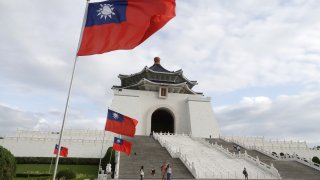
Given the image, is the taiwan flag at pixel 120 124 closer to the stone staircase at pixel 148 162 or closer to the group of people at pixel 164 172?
the group of people at pixel 164 172

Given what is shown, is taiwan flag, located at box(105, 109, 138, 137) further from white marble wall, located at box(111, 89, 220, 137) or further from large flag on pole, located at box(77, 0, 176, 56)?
white marble wall, located at box(111, 89, 220, 137)

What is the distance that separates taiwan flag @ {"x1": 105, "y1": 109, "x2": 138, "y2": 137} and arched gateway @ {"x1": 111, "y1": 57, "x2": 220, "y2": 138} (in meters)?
18.8

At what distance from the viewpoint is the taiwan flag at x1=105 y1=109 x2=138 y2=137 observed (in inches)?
525

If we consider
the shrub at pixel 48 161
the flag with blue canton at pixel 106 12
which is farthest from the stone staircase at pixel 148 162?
the flag with blue canton at pixel 106 12

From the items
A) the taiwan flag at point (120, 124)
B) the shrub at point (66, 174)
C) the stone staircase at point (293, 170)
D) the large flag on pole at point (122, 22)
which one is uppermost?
the large flag on pole at point (122, 22)

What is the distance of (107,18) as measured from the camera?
6.43m

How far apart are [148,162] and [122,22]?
1351 centimetres

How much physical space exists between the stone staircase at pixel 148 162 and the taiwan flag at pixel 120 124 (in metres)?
3.21

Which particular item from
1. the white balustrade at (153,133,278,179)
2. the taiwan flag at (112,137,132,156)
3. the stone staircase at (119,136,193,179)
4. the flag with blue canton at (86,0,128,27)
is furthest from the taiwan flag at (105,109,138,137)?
the flag with blue canton at (86,0,128,27)

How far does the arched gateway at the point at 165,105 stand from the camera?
3316cm

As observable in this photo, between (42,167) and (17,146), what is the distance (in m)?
5.04

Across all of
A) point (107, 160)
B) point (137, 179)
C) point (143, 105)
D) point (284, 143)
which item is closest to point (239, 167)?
point (137, 179)

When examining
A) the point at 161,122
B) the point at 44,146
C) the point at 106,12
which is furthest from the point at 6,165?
the point at 161,122

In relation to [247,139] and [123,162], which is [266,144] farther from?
[123,162]
